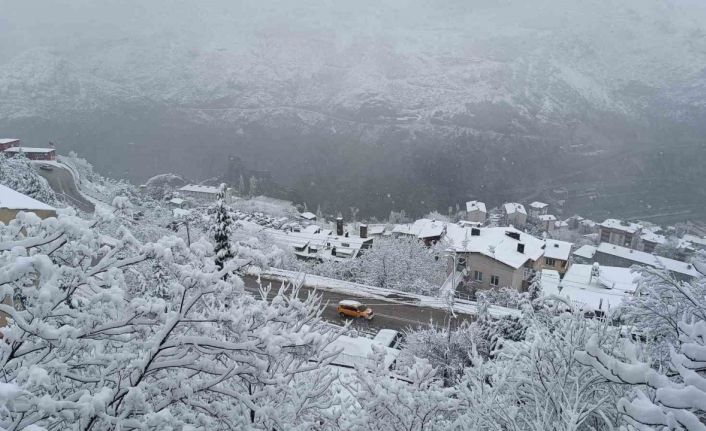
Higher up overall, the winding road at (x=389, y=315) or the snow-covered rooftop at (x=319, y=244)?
the winding road at (x=389, y=315)

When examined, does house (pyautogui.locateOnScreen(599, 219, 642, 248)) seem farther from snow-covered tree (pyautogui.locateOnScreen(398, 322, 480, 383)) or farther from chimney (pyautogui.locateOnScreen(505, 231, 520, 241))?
snow-covered tree (pyautogui.locateOnScreen(398, 322, 480, 383))

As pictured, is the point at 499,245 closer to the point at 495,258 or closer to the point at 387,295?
the point at 495,258

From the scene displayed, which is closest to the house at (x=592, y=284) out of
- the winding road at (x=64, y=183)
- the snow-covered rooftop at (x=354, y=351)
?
the snow-covered rooftop at (x=354, y=351)

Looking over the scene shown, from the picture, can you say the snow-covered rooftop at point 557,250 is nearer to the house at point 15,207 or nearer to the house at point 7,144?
the house at point 15,207

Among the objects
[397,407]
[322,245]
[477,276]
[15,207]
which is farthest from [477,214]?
[397,407]

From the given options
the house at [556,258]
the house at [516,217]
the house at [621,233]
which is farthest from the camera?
the house at [516,217]

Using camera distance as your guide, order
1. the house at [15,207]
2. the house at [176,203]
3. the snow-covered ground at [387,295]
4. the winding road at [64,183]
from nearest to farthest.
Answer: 1. the house at [15,207]
2. the snow-covered ground at [387,295]
3. the winding road at [64,183]
4. the house at [176,203]
